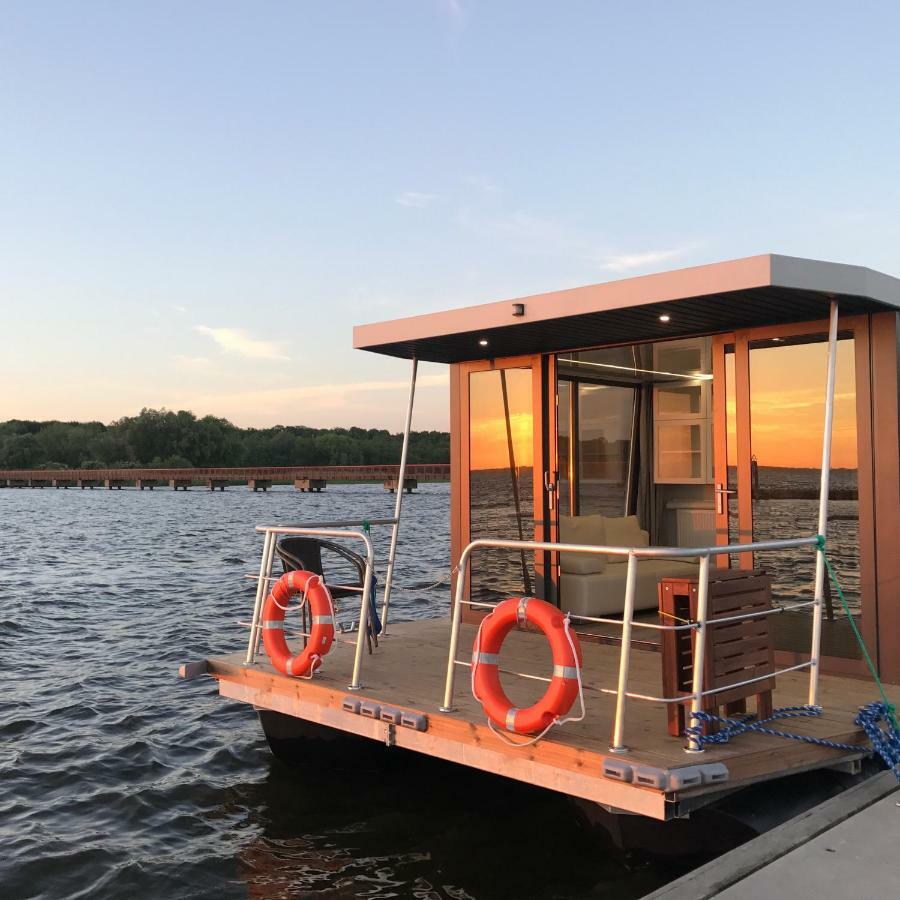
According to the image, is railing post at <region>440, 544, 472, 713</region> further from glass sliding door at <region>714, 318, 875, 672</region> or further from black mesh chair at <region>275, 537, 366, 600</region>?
glass sliding door at <region>714, 318, 875, 672</region>

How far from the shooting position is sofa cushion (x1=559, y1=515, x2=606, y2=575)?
21.9 feet

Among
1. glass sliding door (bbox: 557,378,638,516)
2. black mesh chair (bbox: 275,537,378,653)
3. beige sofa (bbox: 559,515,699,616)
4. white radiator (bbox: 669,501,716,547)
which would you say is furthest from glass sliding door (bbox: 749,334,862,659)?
white radiator (bbox: 669,501,716,547)

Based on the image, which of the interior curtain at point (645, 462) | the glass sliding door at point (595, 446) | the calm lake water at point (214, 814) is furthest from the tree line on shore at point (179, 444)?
the glass sliding door at point (595, 446)

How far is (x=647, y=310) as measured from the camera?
526 centimetres

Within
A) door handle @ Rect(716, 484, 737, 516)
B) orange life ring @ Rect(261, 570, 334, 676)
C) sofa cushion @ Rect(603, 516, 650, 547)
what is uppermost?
door handle @ Rect(716, 484, 737, 516)

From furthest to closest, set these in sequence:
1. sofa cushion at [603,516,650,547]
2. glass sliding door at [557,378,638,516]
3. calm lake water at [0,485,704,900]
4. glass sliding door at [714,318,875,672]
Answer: sofa cushion at [603,516,650,547], glass sliding door at [557,378,638,516], glass sliding door at [714,318,875,672], calm lake water at [0,485,704,900]

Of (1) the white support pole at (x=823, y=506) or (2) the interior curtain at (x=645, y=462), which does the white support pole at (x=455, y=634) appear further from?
(2) the interior curtain at (x=645, y=462)

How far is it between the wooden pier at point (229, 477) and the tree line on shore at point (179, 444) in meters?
4.78

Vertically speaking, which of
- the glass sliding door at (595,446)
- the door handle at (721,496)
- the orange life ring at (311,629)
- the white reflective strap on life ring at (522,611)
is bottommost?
the orange life ring at (311,629)

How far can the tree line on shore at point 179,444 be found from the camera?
298ft

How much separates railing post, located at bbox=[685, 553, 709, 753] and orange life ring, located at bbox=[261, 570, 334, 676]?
76.4 inches

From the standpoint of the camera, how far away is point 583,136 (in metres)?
12.7

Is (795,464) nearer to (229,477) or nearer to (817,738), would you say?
(817,738)

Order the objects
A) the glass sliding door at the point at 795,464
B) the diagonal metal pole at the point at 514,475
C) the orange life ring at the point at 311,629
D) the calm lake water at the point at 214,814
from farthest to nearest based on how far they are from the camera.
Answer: the diagonal metal pole at the point at 514,475
the glass sliding door at the point at 795,464
the orange life ring at the point at 311,629
the calm lake water at the point at 214,814
